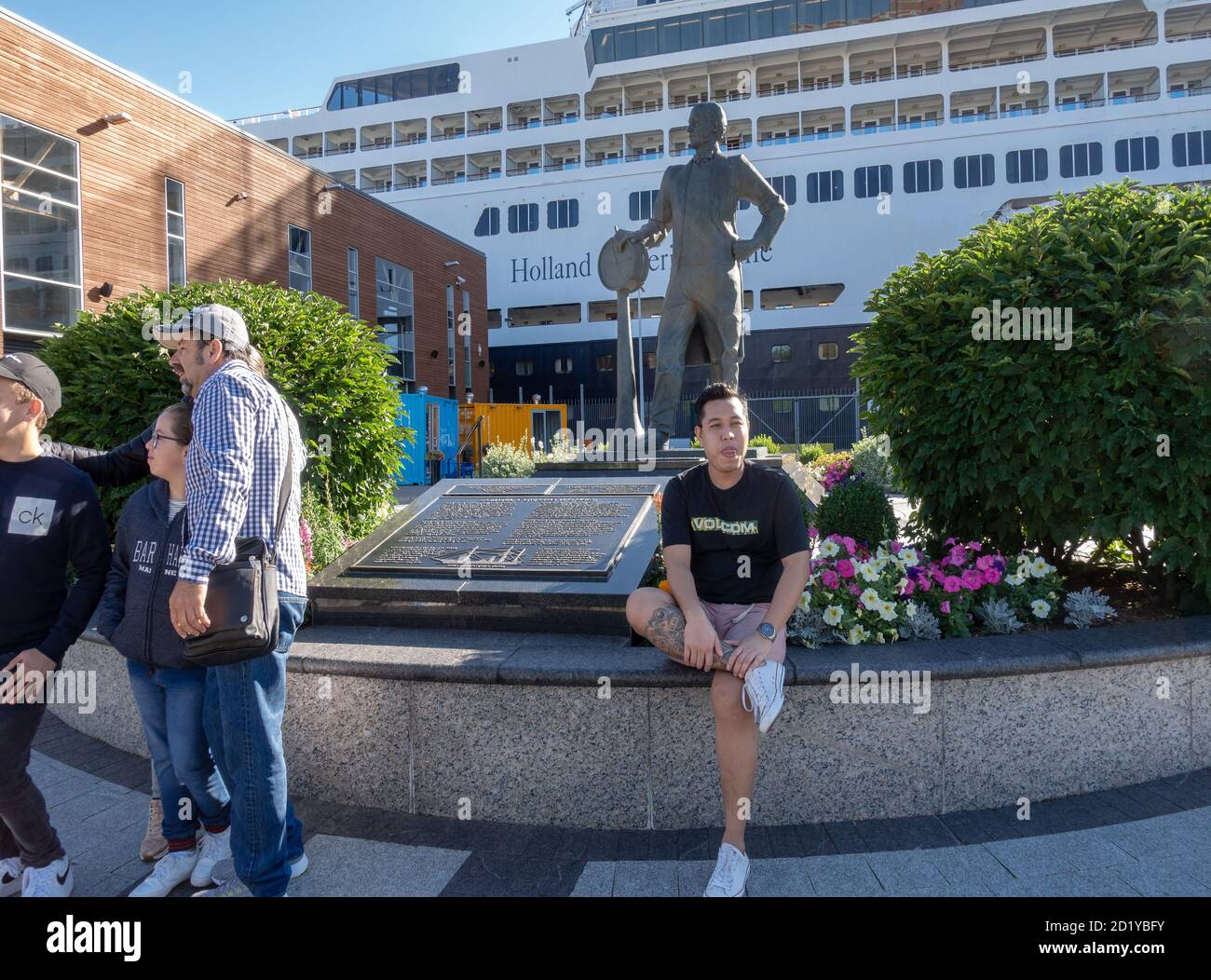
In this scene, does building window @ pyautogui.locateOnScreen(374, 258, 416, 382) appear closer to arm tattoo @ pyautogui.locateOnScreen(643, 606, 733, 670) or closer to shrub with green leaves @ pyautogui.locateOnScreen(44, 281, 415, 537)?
shrub with green leaves @ pyautogui.locateOnScreen(44, 281, 415, 537)

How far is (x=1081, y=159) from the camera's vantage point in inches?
1222

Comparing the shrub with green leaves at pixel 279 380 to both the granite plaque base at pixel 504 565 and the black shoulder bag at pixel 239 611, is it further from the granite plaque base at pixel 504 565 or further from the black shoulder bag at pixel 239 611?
the black shoulder bag at pixel 239 611

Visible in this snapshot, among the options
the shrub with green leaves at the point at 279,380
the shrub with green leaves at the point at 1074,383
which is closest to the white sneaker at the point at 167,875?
the shrub with green leaves at the point at 279,380

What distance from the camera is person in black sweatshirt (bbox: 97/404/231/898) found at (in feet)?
9.14

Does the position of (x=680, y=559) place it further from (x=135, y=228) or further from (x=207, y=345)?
(x=135, y=228)

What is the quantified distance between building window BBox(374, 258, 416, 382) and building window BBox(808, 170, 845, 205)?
16566 mm

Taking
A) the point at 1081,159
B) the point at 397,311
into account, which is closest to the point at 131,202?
the point at 397,311

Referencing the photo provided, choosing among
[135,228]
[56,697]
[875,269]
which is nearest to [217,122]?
[135,228]

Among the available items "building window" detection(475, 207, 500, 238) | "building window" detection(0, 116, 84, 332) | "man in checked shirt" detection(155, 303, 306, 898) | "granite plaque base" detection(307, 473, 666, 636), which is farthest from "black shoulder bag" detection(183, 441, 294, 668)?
"building window" detection(475, 207, 500, 238)

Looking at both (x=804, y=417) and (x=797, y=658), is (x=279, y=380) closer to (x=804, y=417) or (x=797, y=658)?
(x=797, y=658)

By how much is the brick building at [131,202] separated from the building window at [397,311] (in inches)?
28.2

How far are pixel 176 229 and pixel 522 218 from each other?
20053 millimetres
